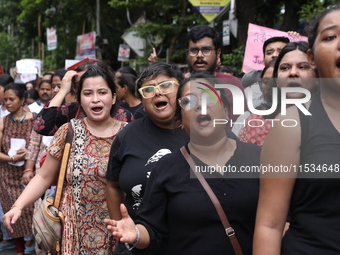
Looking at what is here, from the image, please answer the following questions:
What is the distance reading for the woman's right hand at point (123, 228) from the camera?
7.62ft

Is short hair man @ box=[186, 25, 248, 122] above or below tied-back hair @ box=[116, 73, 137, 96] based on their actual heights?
above

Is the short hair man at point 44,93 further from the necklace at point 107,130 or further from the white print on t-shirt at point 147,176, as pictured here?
the white print on t-shirt at point 147,176

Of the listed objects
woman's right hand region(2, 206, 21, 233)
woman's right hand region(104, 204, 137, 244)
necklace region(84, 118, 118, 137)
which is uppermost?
necklace region(84, 118, 118, 137)

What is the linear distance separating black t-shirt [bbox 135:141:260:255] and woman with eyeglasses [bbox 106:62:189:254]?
598 mm

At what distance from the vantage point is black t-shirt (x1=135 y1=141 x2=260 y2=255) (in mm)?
2488

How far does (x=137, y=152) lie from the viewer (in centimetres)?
330

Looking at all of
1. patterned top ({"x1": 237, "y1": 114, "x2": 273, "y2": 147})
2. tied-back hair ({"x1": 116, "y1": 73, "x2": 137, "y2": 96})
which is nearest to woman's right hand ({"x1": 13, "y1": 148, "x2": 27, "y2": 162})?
tied-back hair ({"x1": 116, "y1": 73, "x2": 137, "y2": 96})

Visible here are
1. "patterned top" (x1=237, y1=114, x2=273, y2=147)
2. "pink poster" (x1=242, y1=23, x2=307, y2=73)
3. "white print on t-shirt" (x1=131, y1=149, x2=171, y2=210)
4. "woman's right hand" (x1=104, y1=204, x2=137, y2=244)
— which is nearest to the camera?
"woman's right hand" (x1=104, y1=204, x2=137, y2=244)

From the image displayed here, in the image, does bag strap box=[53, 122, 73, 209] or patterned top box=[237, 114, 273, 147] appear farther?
Answer: bag strap box=[53, 122, 73, 209]

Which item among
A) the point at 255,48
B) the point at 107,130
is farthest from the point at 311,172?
the point at 255,48

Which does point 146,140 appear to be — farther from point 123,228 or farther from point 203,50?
point 203,50

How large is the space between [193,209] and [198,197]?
2.4 inches

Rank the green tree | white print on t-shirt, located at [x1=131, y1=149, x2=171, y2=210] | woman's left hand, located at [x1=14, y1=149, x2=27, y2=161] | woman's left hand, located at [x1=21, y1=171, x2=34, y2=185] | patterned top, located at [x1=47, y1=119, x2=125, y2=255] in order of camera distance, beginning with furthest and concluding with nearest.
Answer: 1. the green tree
2. woman's left hand, located at [x1=14, y1=149, x2=27, y2=161]
3. woman's left hand, located at [x1=21, y1=171, x2=34, y2=185]
4. patterned top, located at [x1=47, y1=119, x2=125, y2=255]
5. white print on t-shirt, located at [x1=131, y1=149, x2=171, y2=210]

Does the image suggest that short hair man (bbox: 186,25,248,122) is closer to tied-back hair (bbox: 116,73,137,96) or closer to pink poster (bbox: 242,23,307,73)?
pink poster (bbox: 242,23,307,73)
